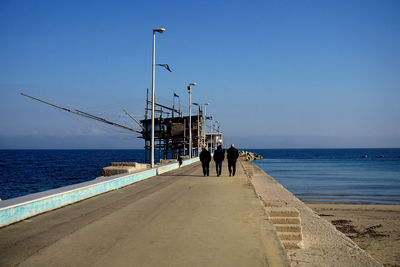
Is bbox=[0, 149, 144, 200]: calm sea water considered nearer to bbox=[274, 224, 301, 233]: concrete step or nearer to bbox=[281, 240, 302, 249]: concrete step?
bbox=[274, 224, 301, 233]: concrete step

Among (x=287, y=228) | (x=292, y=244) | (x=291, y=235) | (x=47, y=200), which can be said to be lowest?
(x=292, y=244)

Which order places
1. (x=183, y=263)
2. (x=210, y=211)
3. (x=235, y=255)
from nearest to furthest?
(x=183, y=263), (x=235, y=255), (x=210, y=211)

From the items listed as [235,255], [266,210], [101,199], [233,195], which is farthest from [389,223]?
[235,255]

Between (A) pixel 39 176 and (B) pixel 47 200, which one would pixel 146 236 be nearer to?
(B) pixel 47 200

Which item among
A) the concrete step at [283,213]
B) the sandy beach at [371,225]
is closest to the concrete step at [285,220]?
the concrete step at [283,213]

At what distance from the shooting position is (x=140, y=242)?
648 cm

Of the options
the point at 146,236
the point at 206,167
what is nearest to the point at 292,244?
the point at 146,236

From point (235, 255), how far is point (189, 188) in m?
9.35

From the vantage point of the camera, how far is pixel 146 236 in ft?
22.7

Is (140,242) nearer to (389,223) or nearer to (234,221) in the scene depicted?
(234,221)

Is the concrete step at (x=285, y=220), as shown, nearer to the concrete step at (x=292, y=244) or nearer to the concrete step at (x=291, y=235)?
the concrete step at (x=291, y=235)

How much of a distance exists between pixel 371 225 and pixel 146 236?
13497 mm

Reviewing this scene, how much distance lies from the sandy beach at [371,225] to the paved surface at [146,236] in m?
4.80

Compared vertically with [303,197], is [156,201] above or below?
above
